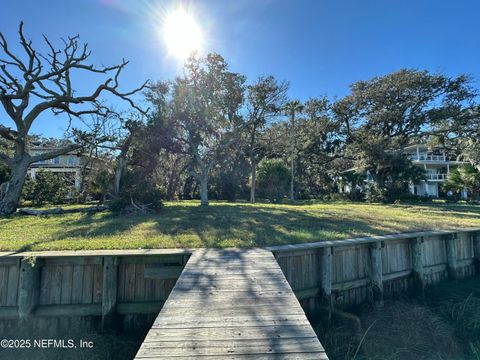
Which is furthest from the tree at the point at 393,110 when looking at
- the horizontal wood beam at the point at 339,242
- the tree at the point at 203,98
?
the horizontal wood beam at the point at 339,242

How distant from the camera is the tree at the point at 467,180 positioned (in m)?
24.5

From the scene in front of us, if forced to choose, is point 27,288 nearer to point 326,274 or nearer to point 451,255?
point 326,274

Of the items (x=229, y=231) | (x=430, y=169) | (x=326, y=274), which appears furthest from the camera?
(x=430, y=169)

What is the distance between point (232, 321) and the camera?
8.68 feet

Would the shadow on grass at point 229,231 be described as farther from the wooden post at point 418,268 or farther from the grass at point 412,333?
the grass at point 412,333

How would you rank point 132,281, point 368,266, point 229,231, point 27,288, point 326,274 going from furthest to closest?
1. point 229,231
2. point 368,266
3. point 326,274
4. point 132,281
5. point 27,288

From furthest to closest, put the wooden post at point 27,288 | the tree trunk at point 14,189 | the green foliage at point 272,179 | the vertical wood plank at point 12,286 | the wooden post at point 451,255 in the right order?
the green foliage at point 272,179 → the tree trunk at point 14,189 → the wooden post at point 451,255 → the vertical wood plank at point 12,286 → the wooden post at point 27,288

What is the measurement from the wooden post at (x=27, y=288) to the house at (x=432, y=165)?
40401mm

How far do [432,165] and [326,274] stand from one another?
136 feet

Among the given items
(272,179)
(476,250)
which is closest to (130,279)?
(476,250)

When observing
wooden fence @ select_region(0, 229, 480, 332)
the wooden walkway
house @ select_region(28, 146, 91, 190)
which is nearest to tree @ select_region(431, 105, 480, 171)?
wooden fence @ select_region(0, 229, 480, 332)

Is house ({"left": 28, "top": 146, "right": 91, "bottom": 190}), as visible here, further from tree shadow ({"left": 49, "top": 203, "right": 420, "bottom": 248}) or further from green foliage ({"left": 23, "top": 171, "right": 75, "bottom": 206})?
tree shadow ({"left": 49, "top": 203, "right": 420, "bottom": 248})

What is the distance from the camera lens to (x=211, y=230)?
7.45 metres

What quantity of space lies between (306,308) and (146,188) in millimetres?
8605
